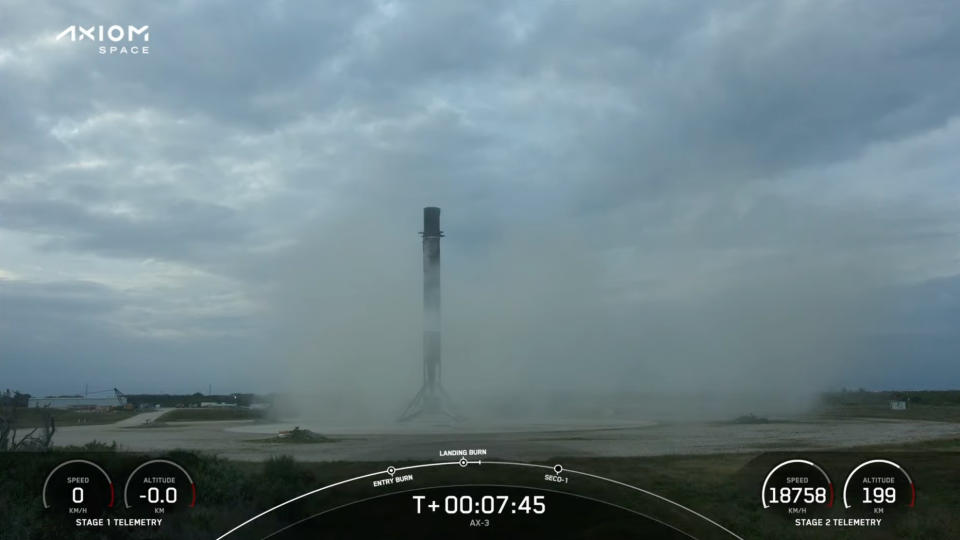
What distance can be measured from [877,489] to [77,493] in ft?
16.3

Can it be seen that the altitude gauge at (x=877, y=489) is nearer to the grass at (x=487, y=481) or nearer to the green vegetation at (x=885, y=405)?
the grass at (x=487, y=481)

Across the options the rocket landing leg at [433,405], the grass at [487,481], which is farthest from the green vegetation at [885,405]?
the rocket landing leg at [433,405]

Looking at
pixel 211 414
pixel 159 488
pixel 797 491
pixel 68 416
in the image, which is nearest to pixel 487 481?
pixel 797 491

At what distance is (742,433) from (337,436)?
391cm

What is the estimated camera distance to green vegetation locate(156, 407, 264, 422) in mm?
6082

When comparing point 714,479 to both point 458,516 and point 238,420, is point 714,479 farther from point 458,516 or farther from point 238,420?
point 238,420

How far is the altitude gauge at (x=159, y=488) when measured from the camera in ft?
13.6

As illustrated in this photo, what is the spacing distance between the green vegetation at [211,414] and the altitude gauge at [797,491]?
4187 millimetres

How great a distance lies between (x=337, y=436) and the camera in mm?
6047

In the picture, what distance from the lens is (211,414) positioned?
21.7ft

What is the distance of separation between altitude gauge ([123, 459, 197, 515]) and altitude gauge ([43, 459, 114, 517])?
13 centimetres

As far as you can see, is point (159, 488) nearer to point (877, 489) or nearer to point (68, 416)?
point (68, 416)

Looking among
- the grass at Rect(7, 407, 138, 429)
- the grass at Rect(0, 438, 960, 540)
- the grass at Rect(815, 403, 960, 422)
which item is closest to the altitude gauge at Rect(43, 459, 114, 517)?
the grass at Rect(0, 438, 960, 540)

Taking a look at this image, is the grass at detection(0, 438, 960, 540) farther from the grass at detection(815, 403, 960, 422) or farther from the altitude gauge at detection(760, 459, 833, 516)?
the grass at detection(815, 403, 960, 422)
